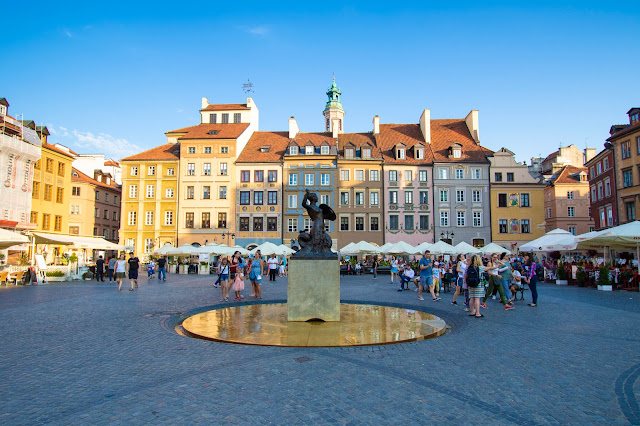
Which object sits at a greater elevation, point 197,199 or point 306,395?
point 197,199

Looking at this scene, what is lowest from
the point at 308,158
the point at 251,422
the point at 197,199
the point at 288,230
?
the point at 251,422

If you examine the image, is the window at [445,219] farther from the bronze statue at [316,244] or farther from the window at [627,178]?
the bronze statue at [316,244]

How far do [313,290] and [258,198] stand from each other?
1544 inches

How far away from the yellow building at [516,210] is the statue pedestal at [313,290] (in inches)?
1596

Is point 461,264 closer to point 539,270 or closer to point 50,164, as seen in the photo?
point 539,270

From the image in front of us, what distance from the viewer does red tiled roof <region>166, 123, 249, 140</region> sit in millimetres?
50300

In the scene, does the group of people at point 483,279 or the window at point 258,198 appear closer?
the group of people at point 483,279

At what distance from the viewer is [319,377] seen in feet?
20.8

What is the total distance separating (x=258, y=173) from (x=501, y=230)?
90.1ft

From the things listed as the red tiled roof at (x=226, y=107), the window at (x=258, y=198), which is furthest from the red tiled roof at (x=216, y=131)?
the window at (x=258, y=198)

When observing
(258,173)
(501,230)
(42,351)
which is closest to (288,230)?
(258,173)

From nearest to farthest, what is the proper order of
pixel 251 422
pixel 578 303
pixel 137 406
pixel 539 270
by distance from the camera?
pixel 251 422 → pixel 137 406 → pixel 578 303 → pixel 539 270

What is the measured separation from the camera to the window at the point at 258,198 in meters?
49.5

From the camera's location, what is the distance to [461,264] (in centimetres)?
1822
